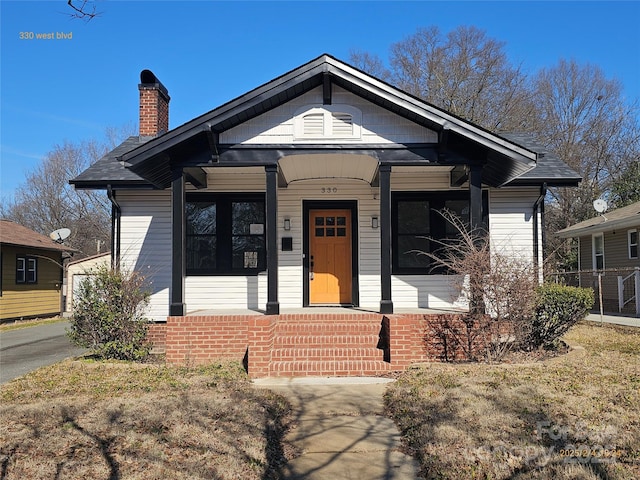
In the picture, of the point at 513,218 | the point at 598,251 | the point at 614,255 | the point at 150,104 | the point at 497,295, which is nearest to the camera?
the point at 497,295

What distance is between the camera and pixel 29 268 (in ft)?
65.8

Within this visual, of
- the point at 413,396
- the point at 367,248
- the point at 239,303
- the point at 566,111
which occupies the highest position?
the point at 566,111

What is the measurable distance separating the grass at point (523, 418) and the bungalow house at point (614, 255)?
10.5 metres

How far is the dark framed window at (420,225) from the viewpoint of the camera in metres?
10.2

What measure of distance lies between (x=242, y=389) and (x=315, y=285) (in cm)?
442

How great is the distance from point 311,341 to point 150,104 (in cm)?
748

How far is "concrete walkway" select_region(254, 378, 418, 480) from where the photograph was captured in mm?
3871

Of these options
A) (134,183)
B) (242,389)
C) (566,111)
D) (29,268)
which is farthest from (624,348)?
(566,111)

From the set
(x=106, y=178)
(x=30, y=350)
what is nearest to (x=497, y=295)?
(x=106, y=178)

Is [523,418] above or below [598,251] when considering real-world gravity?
below

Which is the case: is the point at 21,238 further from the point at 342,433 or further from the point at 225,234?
the point at 342,433

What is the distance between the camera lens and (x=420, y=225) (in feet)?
33.9

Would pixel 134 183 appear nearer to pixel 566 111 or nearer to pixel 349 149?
pixel 349 149

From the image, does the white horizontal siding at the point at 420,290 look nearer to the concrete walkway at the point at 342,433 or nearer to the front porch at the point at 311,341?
the front porch at the point at 311,341
